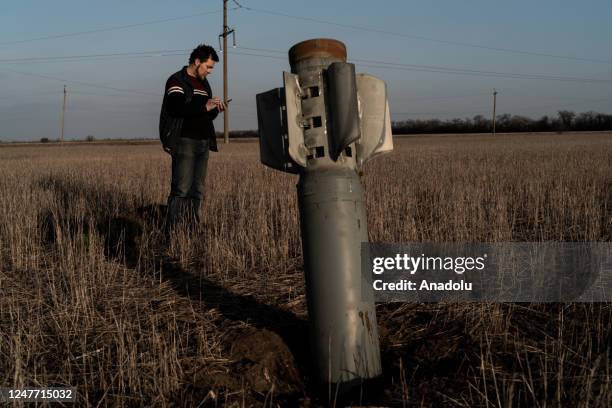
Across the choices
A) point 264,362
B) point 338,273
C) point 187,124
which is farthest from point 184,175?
point 338,273

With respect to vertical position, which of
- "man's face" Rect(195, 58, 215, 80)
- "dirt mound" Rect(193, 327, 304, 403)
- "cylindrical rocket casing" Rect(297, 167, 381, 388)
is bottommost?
"dirt mound" Rect(193, 327, 304, 403)

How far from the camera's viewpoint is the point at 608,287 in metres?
2.88

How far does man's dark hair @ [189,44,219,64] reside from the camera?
182 inches

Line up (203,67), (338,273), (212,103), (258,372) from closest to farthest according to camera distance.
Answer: (338,273) → (258,372) → (212,103) → (203,67)

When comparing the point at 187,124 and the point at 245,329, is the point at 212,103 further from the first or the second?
the point at 245,329

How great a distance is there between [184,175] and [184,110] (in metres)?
0.65

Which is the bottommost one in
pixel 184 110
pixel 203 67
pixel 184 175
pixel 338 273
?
pixel 338 273

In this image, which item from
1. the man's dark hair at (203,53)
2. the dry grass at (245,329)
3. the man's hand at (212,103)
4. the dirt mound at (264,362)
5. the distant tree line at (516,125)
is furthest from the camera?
the distant tree line at (516,125)

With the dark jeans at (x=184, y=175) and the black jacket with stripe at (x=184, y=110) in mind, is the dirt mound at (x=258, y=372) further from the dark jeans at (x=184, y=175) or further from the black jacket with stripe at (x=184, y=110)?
the black jacket with stripe at (x=184, y=110)

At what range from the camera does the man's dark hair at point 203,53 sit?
463 centimetres

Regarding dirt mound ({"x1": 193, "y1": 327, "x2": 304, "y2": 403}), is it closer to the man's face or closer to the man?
the man

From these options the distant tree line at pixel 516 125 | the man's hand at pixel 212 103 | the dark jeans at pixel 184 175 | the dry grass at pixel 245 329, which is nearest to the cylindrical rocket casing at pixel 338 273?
the dry grass at pixel 245 329

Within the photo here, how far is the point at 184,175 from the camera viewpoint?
15.6 feet

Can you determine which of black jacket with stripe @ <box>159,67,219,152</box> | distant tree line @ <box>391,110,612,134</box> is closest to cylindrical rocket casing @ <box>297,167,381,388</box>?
black jacket with stripe @ <box>159,67,219,152</box>
